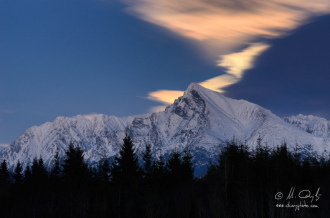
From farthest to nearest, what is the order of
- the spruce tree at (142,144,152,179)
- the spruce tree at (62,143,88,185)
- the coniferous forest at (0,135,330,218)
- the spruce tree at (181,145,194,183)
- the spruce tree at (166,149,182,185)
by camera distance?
the spruce tree at (181,145,194,183), the spruce tree at (166,149,182,185), the spruce tree at (142,144,152,179), the spruce tree at (62,143,88,185), the coniferous forest at (0,135,330,218)

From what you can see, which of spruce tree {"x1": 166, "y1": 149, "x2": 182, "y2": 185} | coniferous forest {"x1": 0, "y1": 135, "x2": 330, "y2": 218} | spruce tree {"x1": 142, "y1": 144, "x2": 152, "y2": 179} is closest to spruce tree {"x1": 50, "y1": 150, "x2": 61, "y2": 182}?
coniferous forest {"x1": 0, "y1": 135, "x2": 330, "y2": 218}

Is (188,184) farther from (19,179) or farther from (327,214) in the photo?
(19,179)

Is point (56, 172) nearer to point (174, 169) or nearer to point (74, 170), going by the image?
point (74, 170)

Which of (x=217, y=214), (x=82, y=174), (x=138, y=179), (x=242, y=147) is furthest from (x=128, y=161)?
(x=217, y=214)

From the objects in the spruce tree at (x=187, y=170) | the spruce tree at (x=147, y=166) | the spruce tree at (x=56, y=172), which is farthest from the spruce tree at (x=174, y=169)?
the spruce tree at (x=56, y=172)

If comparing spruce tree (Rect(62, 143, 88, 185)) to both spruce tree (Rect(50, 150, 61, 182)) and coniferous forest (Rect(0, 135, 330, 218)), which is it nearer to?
coniferous forest (Rect(0, 135, 330, 218))

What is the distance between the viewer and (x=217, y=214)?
25859 millimetres

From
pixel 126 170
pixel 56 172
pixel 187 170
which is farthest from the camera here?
pixel 56 172

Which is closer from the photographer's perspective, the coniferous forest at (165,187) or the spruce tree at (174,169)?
the coniferous forest at (165,187)

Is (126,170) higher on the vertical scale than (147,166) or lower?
lower

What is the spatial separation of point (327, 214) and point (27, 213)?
26.4 m

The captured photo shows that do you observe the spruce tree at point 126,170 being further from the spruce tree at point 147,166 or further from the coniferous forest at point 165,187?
the spruce tree at point 147,166

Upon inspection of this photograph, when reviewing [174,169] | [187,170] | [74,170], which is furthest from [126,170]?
[187,170]

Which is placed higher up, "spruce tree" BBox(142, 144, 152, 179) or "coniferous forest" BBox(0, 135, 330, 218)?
"spruce tree" BBox(142, 144, 152, 179)
